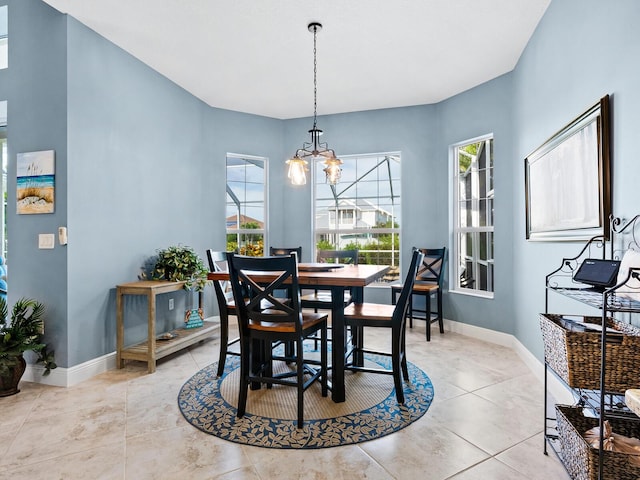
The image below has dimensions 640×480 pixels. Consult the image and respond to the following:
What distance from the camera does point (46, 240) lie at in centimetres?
289

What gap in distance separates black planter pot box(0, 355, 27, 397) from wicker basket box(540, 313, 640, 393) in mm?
3453

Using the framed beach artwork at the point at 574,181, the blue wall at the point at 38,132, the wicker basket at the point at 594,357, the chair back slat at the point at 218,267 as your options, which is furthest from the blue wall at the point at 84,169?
the framed beach artwork at the point at 574,181

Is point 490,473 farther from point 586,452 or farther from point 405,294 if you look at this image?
point 405,294

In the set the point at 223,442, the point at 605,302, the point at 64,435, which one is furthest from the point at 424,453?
the point at 64,435

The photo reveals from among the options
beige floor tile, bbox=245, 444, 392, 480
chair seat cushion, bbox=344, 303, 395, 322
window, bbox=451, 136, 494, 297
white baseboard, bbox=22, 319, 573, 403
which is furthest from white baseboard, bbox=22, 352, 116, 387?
window, bbox=451, 136, 494, 297

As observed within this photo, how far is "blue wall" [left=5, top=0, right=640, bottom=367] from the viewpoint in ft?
7.19

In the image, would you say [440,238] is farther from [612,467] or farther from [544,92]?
[612,467]

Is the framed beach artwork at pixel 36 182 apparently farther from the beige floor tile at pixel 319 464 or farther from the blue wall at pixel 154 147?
the beige floor tile at pixel 319 464

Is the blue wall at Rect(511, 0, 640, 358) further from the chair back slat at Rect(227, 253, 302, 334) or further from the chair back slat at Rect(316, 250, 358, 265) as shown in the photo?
the chair back slat at Rect(227, 253, 302, 334)

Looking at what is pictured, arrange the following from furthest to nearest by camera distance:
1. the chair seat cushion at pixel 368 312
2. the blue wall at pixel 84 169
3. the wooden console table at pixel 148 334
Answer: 1. the wooden console table at pixel 148 334
2. the blue wall at pixel 84 169
3. the chair seat cushion at pixel 368 312

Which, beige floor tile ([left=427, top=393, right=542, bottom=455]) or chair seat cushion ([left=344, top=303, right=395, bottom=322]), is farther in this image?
chair seat cushion ([left=344, top=303, right=395, bottom=322])

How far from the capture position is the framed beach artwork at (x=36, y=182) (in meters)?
2.88

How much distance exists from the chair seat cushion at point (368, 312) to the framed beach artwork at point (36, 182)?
96.5 inches

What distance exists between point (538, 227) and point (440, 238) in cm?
174
